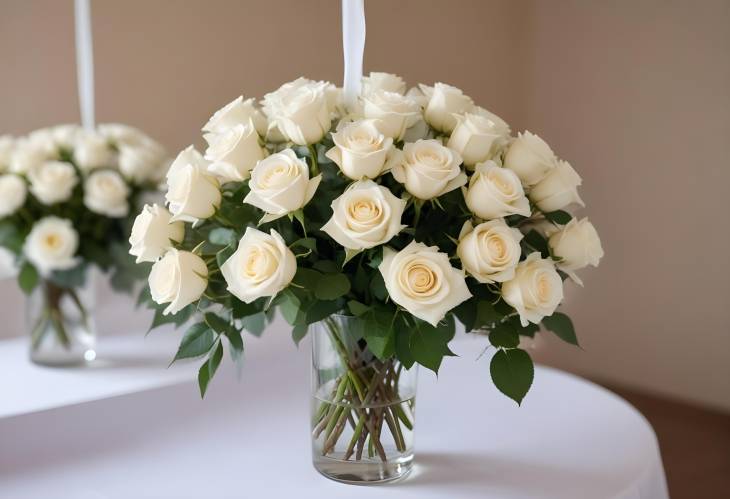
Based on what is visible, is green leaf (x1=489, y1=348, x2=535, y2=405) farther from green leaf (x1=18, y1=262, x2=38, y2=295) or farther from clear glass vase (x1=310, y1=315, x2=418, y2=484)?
green leaf (x1=18, y1=262, x2=38, y2=295)

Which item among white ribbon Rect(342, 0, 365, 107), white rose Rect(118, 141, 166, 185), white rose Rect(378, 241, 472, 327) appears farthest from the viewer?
white rose Rect(118, 141, 166, 185)

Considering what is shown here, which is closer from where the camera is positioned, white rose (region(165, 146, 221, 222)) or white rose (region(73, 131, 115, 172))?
white rose (region(165, 146, 221, 222))

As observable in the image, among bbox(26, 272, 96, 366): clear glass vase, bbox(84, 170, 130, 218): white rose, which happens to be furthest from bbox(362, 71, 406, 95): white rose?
bbox(26, 272, 96, 366): clear glass vase

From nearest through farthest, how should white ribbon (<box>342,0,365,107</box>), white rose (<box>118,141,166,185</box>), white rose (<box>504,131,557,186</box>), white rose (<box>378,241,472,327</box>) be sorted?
white rose (<box>378,241,472,327</box>) < white rose (<box>504,131,557,186</box>) < white ribbon (<box>342,0,365,107</box>) < white rose (<box>118,141,166,185</box>)

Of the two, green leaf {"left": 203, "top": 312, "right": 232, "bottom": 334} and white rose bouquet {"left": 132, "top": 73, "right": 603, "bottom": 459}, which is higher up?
white rose bouquet {"left": 132, "top": 73, "right": 603, "bottom": 459}

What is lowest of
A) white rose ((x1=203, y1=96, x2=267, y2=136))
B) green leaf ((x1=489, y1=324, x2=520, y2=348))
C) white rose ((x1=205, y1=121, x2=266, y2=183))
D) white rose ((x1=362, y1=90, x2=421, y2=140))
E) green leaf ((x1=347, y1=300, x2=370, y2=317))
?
green leaf ((x1=489, y1=324, x2=520, y2=348))

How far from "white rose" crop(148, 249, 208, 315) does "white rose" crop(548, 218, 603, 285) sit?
1.27ft

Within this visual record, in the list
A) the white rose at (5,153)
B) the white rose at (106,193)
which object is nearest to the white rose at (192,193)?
the white rose at (106,193)

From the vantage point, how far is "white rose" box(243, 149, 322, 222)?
32.9 inches

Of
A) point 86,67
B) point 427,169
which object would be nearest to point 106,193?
point 86,67

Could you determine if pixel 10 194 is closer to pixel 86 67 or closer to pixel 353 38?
pixel 86 67

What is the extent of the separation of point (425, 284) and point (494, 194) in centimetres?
12

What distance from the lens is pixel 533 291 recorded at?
847 millimetres

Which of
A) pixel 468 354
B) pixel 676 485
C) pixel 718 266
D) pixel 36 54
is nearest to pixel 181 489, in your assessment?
pixel 468 354
